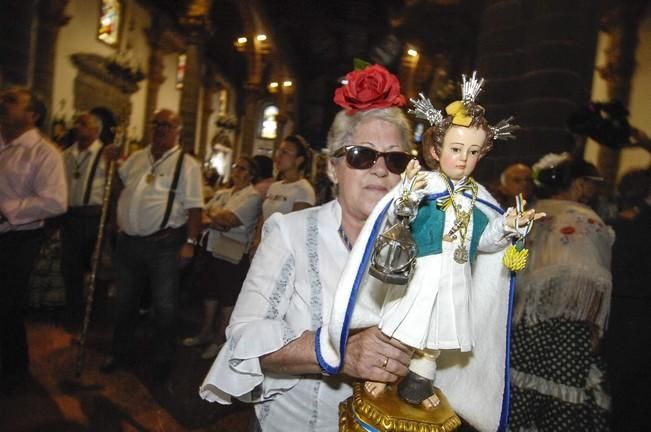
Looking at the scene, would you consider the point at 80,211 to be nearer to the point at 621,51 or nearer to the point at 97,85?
the point at 97,85

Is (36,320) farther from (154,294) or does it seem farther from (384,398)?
(384,398)

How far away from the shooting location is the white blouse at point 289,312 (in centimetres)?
136

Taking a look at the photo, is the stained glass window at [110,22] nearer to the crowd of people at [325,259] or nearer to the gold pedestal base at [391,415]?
the crowd of people at [325,259]

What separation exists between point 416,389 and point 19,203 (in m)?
3.13

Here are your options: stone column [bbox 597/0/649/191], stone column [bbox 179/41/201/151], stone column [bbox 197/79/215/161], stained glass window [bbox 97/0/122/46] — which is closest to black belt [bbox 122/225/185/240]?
stone column [bbox 597/0/649/191]

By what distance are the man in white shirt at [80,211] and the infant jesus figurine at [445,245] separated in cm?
459

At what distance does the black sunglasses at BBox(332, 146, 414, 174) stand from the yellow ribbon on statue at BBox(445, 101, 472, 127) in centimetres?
31

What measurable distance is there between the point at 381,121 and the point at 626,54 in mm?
8782

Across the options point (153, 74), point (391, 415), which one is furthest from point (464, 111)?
point (153, 74)

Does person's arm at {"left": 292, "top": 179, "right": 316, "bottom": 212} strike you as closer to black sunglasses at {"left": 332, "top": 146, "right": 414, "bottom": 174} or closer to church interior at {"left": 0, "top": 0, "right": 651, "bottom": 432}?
church interior at {"left": 0, "top": 0, "right": 651, "bottom": 432}

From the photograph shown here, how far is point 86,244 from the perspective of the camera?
16.2ft

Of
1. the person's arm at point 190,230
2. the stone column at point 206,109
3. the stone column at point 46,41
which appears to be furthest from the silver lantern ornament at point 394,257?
the stone column at point 206,109

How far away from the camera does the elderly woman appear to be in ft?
4.27

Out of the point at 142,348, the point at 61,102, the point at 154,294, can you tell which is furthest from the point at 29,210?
the point at 61,102
